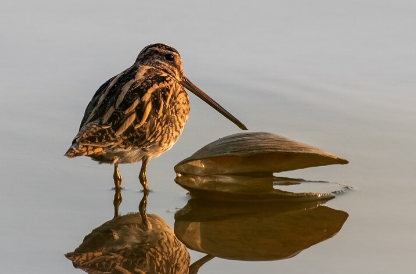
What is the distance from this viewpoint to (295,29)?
34.7 ft

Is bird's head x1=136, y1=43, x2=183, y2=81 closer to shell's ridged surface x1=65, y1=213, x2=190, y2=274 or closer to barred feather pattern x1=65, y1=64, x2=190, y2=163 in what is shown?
barred feather pattern x1=65, y1=64, x2=190, y2=163

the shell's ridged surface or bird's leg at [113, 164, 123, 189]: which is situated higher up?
bird's leg at [113, 164, 123, 189]

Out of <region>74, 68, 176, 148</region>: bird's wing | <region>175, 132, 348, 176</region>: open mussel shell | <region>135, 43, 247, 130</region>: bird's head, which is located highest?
<region>135, 43, 247, 130</region>: bird's head

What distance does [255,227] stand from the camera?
6488mm

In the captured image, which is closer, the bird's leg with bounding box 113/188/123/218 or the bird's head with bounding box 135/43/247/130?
the bird's leg with bounding box 113/188/123/218

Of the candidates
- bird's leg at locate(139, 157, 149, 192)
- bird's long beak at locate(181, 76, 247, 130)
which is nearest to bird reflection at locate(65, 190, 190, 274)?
bird's leg at locate(139, 157, 149, 192)

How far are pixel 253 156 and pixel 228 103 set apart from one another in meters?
1.62

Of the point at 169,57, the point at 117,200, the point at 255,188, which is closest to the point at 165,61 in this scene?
the point at 169,57

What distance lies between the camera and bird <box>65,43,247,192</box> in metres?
7.14

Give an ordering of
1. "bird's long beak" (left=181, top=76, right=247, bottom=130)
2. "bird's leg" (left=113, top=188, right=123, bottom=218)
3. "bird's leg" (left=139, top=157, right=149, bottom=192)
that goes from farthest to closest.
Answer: "bird's long beak" (left=181, top=76, right=247, bottom=130), "bird's leg" (left=139, top=157, right=149, bottom=192), "bird's leg" (left=113, top=188, right=123, bottom=218)

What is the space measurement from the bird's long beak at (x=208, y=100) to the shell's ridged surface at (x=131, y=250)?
1791mm

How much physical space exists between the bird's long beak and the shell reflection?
1348mm
